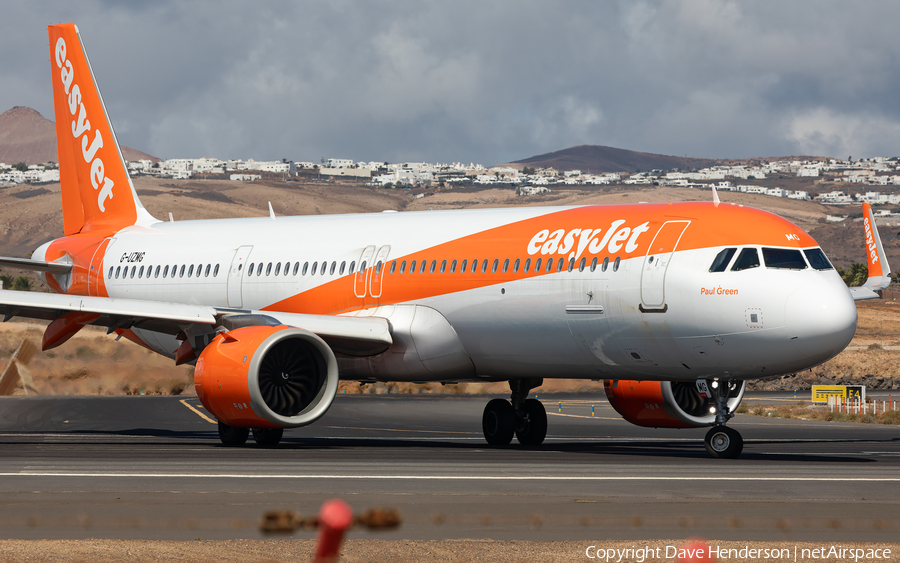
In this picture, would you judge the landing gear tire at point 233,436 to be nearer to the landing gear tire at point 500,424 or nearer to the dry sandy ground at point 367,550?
the landing gear tire at point 500,424

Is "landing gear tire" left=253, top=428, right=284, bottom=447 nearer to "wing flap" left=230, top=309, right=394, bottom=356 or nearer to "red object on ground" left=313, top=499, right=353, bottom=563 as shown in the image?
"wing flap" left=230, top=309, right=394, bottom=356

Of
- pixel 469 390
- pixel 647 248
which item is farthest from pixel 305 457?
pixel 469 390

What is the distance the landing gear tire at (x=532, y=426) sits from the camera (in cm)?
2350

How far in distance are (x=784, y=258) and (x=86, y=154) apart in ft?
62.6

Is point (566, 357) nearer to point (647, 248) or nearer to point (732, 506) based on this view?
point (647, 248)

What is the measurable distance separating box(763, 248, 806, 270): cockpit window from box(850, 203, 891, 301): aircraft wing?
564 cm

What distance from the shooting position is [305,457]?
18641 mm

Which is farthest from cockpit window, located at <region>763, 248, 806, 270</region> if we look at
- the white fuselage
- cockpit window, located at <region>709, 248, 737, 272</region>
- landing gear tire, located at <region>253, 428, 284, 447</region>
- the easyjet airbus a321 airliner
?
landing gear tire, located at <region>253, 428, 284, 447</region>

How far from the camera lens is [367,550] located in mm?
9336

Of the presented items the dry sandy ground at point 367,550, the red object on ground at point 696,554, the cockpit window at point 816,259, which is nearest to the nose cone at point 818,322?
the cockpit window at point 816,259

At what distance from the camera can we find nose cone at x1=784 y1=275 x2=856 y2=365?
17.5 meters

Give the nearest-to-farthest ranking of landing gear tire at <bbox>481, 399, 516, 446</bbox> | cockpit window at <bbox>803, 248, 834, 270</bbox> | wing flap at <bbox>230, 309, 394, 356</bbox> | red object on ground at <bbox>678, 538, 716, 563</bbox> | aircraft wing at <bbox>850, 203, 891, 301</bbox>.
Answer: red object on ground at <bbox>678, 538, 716, 563</bbox> < cockpit window at <bbox>803, 248, 834, 270</bbox> < wing flap at <bbox>230, 309, 394, 356</bbox> < landing gear tire at <bbox>481, 399, 516, 446</bbox> < aircraft wing at <bbox>850, 203, 891, 301</bbox>

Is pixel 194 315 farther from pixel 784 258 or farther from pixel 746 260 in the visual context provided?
pixel 784 258

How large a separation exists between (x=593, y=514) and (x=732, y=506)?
165 cm
